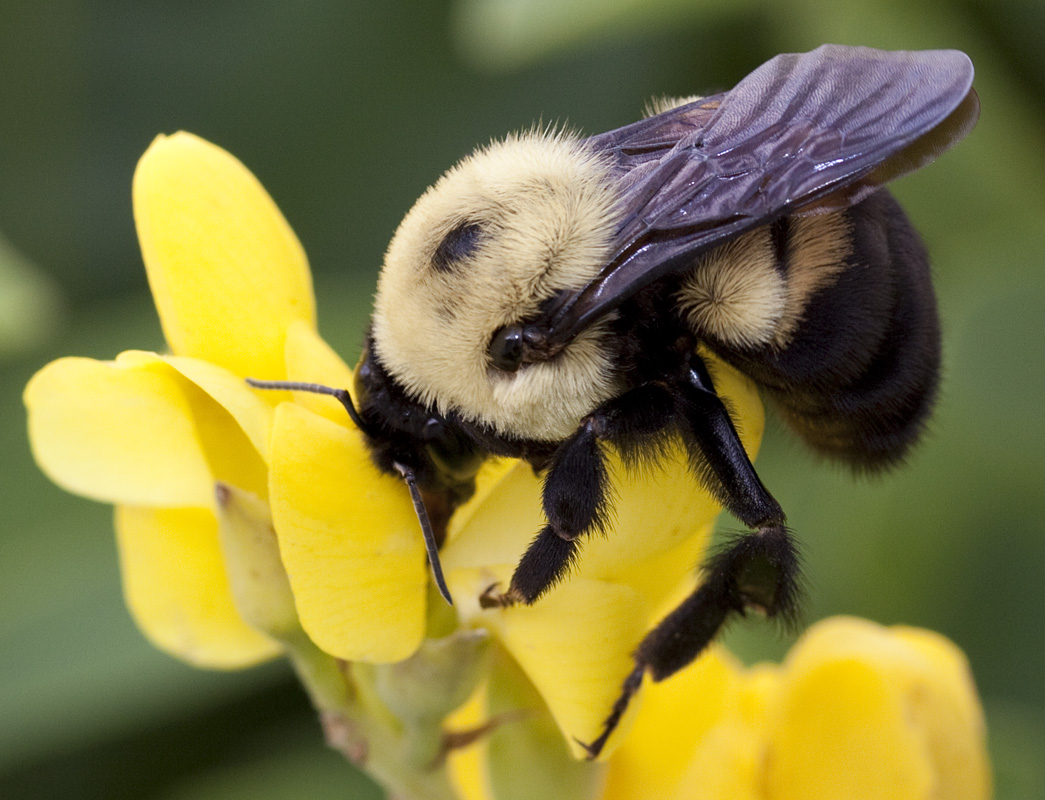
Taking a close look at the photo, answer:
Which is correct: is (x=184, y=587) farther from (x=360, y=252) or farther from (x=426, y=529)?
(x=360, y=252)

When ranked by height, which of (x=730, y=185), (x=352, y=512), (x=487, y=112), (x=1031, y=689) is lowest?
(x=1031, y=689)

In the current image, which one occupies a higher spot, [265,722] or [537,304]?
[537,304]

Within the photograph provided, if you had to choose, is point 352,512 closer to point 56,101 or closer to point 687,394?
point 687,394

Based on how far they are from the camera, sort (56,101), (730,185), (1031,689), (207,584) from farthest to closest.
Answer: (56,101) < (1031,689) < (207,584) < (730,185)

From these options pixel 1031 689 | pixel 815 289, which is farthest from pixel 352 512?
pixel 1031 689

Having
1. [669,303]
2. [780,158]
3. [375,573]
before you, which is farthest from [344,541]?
[780,158]

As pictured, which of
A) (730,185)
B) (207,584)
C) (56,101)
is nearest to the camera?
(730,185)
